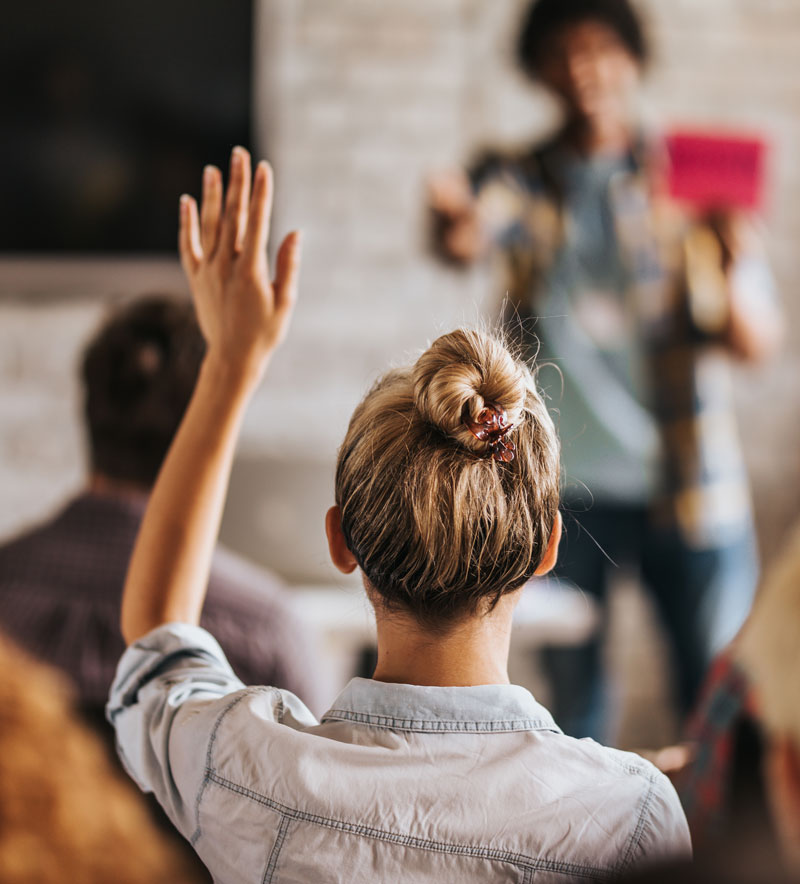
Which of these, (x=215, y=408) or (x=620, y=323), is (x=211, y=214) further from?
(x=620, y=323)

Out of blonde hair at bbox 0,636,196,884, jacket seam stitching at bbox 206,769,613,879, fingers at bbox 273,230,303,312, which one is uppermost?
fingers at bbox 273,230,303,312

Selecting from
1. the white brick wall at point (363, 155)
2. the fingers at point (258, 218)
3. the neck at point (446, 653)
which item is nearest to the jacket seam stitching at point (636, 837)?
the neck at point (446, 653)

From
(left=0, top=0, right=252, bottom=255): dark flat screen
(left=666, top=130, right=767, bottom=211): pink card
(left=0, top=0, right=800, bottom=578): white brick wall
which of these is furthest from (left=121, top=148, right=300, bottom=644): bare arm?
(left=0, top=0, right=252, bottom=255): dark flat screen

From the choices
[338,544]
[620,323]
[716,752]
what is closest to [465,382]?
[338,544]

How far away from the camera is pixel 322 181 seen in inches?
107

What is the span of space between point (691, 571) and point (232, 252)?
138 centimetres

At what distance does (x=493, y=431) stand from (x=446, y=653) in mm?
151

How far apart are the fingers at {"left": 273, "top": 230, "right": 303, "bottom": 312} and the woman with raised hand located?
0.13m

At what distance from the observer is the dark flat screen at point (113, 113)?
8.29 feet

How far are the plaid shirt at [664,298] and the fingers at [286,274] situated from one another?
121cm

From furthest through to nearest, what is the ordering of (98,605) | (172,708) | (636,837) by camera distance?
1. (98,605)
2. (172,708)
3. (636,837)

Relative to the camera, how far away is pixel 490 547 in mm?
658

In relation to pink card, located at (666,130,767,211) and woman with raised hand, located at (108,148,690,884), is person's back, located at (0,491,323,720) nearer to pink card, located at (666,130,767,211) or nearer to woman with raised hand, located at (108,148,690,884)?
woman with raised hand, located at (108,148,690,884)

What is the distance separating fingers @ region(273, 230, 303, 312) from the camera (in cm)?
79
